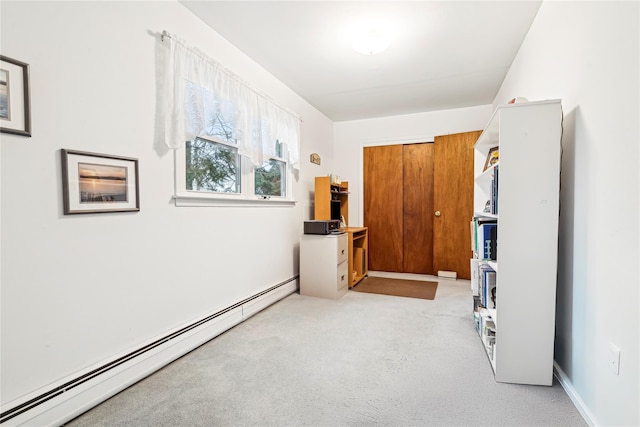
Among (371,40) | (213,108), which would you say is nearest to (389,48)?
(371,40)

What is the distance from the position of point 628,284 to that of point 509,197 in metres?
0.66

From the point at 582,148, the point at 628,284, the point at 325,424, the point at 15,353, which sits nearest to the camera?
the point at 628,284

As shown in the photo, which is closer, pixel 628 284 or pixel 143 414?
pixel 628 284

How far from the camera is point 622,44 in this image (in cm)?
120

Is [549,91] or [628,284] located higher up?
[549,91]

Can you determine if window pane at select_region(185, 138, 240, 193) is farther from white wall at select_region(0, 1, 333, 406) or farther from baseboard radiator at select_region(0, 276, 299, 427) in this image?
baseboard radiator at select_region(0, 276, 299, 427)

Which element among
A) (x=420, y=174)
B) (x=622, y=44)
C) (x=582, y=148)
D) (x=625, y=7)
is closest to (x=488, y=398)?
(x=582, y=148)

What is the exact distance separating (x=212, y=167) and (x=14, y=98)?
1.27 m

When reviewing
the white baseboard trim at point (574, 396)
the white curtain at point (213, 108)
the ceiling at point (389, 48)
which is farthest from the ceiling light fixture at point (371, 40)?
the white baseboard trim at point (574, 396)

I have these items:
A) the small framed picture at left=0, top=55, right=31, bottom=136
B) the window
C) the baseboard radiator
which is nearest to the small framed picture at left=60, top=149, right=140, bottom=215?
the small framed picture at left=0, top=55, right=31, bottom=136

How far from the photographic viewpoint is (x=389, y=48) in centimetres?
270

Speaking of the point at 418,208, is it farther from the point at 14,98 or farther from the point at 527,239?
the point at 14,98

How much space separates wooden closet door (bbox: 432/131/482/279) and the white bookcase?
257cm

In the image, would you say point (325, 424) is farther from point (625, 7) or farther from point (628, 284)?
point (625, 7)
